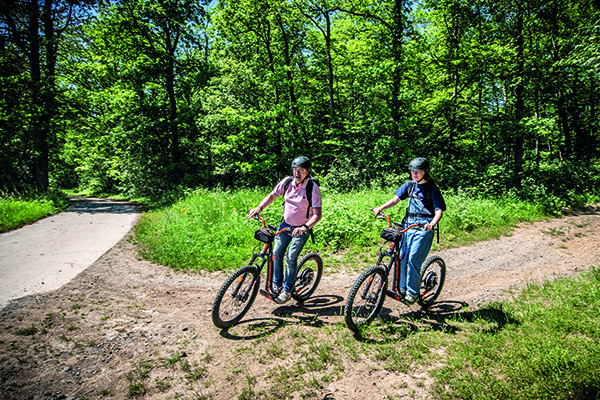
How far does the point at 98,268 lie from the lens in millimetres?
6523

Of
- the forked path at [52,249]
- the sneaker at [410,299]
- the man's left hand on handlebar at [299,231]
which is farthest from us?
the forked path at [52,249]

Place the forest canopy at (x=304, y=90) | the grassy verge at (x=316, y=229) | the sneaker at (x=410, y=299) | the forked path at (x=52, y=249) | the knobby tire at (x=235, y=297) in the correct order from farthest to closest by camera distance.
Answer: the forest canopy at (x=304, y=90) < the grassy verge at (x=316, y=229) < the forked path at (x=52, y=249) < the sneaker at (x=410, y=299) < the knobby tire at (x=235, y=297)

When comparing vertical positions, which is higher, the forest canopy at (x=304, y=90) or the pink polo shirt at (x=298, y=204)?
the forest canopy at (x=304, y=90)

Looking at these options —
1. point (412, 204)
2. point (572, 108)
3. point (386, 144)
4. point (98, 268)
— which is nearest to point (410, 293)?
point (412, 204)

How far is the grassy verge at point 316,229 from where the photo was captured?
7.29 meters

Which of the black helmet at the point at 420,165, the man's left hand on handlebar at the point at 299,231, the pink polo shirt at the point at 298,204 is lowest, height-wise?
the man's left hand on handlebar at the point at 299,231

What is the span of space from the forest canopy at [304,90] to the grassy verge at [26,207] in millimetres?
1446

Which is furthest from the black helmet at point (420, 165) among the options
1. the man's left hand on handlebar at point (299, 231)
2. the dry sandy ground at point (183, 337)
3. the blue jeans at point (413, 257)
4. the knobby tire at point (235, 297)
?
the knobby tire at point (235, 297)

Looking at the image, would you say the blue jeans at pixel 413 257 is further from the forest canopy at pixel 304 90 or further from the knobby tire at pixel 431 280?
the forest canopy at pixel 304 90

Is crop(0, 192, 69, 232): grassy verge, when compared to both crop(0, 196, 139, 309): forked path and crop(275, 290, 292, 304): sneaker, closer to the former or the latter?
crop(0, 196, 139, 309): forked path

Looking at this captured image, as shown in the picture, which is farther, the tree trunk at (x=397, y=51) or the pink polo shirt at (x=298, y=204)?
the tree trunk at (x=397, y=51)

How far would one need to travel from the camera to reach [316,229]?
8.28 metres

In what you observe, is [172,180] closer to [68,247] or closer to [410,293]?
[68,247]

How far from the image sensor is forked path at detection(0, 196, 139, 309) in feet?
18.2
